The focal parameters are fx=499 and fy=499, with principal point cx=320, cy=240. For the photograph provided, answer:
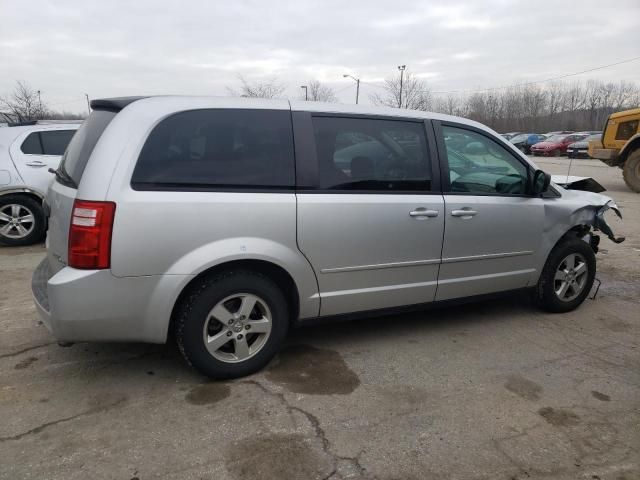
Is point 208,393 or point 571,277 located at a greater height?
point 571,277

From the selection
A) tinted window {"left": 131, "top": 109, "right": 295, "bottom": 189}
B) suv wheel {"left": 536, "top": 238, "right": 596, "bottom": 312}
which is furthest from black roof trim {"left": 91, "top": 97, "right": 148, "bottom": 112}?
suv wheel {"left": 536, "top": 238, "right": 596, "bottom": 312}

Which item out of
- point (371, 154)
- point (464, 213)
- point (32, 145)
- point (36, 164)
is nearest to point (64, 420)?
point (371, 154)

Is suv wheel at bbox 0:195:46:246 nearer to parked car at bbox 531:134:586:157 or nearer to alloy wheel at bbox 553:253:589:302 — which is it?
alloy wheel at bbox 553:253:589:302

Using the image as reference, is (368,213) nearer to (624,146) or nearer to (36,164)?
(36,164)

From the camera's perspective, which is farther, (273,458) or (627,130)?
(627,130)

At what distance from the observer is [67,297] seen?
2711 millimetres

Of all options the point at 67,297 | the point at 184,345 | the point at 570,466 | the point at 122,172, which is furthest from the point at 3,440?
the point at 570,466

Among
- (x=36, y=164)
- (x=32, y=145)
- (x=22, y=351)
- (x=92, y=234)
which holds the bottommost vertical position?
(x=22, y=351)

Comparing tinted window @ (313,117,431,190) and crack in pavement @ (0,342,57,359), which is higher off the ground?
tinted window @ (313,117,431,190)

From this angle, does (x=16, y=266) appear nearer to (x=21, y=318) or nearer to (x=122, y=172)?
(x=21, y=318)

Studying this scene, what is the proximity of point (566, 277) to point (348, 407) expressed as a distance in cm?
267

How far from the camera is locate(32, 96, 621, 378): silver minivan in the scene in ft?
9.04

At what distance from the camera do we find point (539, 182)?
4113mm

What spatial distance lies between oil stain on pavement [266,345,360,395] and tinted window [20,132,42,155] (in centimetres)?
536
